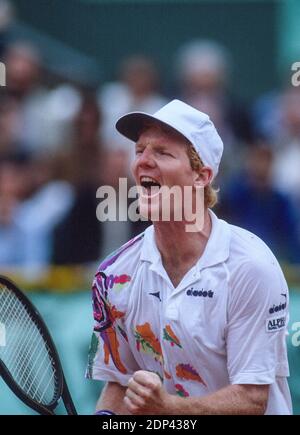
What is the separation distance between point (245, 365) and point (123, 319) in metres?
0.52

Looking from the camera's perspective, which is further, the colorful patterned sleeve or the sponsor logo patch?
the colorful patterned sleeve

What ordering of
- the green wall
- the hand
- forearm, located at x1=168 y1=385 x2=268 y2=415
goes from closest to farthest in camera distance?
the hand < forearm, located at x1=168 y1=385 x2=268 y2=415 < the green wall

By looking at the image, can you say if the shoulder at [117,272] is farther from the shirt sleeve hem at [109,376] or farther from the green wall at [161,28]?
the green wall at [161,28]

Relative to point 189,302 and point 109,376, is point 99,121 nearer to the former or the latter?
point 109,376

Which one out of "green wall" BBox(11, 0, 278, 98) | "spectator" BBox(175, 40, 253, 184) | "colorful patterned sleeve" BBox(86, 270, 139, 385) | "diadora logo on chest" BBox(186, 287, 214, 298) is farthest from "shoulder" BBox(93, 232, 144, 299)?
"green wall" BBox(11, 0, 278, 98)

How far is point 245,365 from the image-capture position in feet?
13.6

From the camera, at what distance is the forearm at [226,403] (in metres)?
4.11

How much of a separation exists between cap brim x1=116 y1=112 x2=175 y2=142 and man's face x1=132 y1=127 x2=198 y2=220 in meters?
0.04

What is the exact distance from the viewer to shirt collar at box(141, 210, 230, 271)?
4235 mm

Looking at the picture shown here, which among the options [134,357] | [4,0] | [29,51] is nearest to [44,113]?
[29,51]

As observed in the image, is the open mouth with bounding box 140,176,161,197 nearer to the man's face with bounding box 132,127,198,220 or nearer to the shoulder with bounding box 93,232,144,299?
the man's face with bounding box 132,127,198,220

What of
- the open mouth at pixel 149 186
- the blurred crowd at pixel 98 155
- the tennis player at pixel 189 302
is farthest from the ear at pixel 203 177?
the blurred crowd at pixel 98 155

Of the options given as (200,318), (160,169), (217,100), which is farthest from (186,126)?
(217,100)

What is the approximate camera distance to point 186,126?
4207 millimetres
